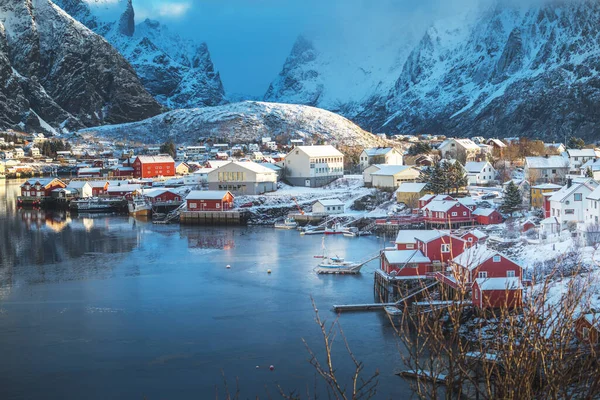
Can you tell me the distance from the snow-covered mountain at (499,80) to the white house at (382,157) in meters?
34.0

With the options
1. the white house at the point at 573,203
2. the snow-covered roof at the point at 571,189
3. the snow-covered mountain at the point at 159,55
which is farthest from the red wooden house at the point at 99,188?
the snow-covered mountain at the point at 159,55

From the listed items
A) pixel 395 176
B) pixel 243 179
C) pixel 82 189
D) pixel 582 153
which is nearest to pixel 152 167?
pixel 82 189

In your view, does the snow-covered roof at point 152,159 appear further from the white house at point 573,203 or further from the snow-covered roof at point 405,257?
the snow-covered roof at point 405,257

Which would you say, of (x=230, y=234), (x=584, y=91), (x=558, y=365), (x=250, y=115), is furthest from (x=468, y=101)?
(x=558, y=365)

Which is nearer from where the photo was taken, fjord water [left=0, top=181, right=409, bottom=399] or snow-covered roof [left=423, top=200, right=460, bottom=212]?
fjord water [left=0, top=181, right=409, bottom=399]

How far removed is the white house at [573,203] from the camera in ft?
69.7

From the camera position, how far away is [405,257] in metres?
18.0

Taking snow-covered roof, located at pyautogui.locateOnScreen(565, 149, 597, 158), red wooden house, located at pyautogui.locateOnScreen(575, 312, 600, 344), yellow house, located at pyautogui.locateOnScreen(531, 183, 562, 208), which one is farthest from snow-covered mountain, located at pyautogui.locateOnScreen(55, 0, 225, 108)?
red wooden house, located at pyautogui.locateOnScreen(575, 312, 600, 344)

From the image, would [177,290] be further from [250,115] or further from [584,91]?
[584,91]

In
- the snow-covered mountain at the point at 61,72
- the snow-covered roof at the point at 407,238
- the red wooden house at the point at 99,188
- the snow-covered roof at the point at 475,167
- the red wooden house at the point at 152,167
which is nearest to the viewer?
the snow-covered roof at the point at 407,238

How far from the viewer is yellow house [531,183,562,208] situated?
26438 millimetres

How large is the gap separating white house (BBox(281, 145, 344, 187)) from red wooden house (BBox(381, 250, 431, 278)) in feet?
66.8

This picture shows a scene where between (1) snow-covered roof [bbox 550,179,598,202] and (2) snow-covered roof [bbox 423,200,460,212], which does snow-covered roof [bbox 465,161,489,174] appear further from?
(1) snow-covered roof [bbox 550,179,598,202]

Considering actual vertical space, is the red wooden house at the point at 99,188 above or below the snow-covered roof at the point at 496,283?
above
